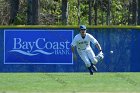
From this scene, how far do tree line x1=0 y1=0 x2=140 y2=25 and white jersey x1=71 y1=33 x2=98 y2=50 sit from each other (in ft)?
39.2

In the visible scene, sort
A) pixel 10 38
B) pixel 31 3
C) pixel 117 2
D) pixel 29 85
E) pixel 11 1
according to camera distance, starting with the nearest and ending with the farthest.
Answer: pixel 29 85, pixel 10 38, pixel 31 3, pixel 11 1, pixel 117 2

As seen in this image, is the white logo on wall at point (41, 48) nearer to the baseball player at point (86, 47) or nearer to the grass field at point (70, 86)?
the baseball player at point (86, 47)

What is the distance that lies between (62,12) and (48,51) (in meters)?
17.4

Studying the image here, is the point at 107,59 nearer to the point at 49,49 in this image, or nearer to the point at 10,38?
the point at 49,49

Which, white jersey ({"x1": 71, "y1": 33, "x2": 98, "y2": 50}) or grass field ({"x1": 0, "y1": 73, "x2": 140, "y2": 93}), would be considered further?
white jersey ({"x1": 71, "y1": 33, "x2": 98, "y2": 50})

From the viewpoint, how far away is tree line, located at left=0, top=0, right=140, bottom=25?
39194mm

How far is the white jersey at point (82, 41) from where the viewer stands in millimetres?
21134

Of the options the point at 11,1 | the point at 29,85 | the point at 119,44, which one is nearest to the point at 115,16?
A: the point at 11,1

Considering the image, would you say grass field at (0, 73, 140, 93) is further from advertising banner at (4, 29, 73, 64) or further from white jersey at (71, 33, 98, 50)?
advertising banner at (4, 29, 73, 64)

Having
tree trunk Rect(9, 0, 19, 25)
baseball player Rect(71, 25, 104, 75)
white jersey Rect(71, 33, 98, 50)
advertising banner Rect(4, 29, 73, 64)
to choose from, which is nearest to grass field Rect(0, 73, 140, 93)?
baseball player Rect(71, 25, 104, 75)

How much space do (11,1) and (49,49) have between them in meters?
27.0

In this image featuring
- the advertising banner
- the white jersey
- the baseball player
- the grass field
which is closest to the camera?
the grass field

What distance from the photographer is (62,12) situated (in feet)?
137

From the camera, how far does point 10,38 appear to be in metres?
24.7
